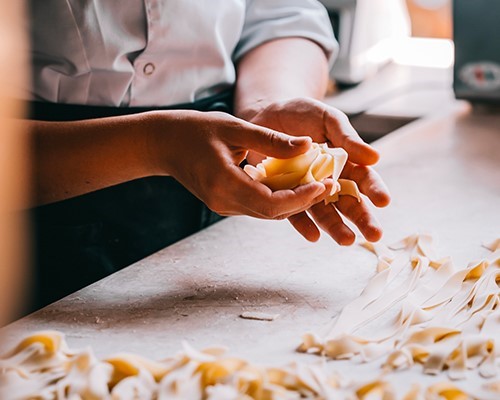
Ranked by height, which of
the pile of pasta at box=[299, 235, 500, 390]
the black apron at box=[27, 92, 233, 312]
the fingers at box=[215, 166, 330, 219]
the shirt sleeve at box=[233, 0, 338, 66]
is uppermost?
the shirt sleeve at box=[233, 0, 338, 66]

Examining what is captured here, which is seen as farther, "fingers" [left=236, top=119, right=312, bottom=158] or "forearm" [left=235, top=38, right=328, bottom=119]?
"forearm" [left=235, top=38, right=328, bottom=119]

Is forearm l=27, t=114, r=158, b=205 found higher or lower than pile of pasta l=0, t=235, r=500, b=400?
higher

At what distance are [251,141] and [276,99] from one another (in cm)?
38

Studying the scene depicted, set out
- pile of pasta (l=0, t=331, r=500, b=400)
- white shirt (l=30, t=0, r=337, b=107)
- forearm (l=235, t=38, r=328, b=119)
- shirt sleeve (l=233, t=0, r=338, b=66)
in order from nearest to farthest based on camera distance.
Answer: pile of pasta (l=0, t=331, r=500, b=400)
white shirt (l=30, t=0, r=337, b=107)
forearm (l=235, t=38, r=328, b=119)
shirt sleeve (l=233, t=0, r=338, b=66)

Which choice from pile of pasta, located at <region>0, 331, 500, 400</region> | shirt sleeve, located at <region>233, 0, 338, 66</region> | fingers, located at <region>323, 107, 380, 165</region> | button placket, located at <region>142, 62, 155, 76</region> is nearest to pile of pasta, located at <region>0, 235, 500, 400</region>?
pile of pasta, located at <region>0, 331, 500, 400</region>

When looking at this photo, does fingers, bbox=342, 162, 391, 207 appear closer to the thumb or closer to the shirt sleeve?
the thumb

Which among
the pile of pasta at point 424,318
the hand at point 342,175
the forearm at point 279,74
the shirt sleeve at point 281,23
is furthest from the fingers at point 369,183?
the shirt sleeve at point 281,23

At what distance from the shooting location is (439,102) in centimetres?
228

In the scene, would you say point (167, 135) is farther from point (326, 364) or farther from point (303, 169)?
point (326, 364)

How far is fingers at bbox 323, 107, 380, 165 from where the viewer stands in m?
1.19

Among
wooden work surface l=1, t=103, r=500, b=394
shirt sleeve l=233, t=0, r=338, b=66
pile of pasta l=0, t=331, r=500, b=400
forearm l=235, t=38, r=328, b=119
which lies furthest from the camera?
shirt sleeve l=233, t=0, r=338, b=66

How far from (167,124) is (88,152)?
0.14 metres

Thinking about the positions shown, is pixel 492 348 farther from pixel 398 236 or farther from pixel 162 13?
pixel 162 13

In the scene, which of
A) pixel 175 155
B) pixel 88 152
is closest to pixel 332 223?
pixel 175 155
